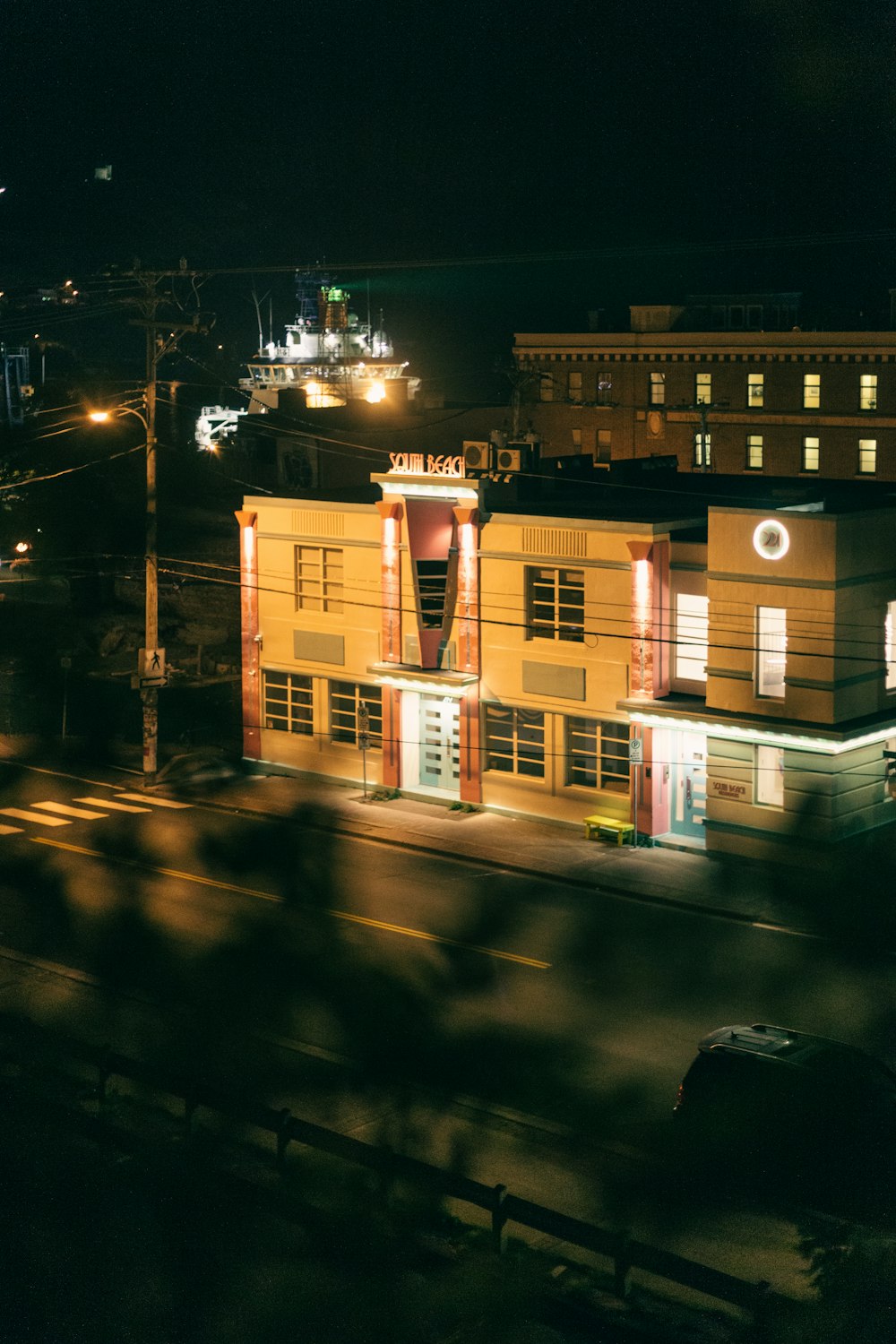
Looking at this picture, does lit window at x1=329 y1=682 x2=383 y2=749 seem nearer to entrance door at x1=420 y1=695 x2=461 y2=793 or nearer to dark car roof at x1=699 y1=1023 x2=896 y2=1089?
entrance door at x1=420 y1=695 x2=461 y2=793

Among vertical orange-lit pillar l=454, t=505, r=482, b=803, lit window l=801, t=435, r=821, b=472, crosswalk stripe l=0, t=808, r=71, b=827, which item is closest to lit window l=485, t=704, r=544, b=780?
vertical orange-lit pillar l=454, t=505, r=482, b=803

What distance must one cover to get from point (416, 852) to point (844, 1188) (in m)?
16.6

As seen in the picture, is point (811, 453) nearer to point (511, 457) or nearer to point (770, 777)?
point (511, 457)

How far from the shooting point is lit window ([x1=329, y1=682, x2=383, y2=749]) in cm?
3812

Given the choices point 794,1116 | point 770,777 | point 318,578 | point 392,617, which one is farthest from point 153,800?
point 794,1116

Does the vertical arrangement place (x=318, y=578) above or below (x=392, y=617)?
above

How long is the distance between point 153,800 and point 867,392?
41.6 meters

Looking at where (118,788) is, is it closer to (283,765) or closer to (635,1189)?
(283,765)

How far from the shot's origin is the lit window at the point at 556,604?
34.0m

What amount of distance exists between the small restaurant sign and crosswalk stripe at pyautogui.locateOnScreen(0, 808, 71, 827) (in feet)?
37.5

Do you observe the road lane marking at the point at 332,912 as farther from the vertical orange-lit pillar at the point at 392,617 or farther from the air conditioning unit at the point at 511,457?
the air conditioning unit at the point at 511,457

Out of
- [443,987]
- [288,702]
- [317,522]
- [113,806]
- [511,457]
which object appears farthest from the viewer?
[288,702]

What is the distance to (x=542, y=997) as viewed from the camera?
24297 mm

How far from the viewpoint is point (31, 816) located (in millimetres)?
36094
